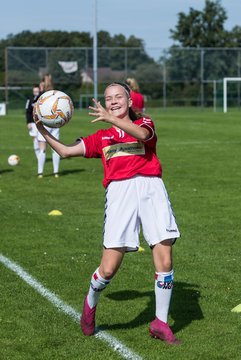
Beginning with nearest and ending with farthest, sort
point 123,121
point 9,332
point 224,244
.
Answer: point 123,121
point 9,332
point 224,244

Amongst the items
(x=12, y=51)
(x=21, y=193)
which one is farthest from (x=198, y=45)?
(x=21, y=193)

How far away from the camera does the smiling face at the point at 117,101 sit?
6043 millimetres

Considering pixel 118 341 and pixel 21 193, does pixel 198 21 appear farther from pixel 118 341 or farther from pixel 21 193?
pixel 118 341

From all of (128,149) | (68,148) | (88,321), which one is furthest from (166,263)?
(68,148)

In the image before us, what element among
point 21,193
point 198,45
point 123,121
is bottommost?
point 21,193

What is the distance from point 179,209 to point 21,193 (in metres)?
3.80

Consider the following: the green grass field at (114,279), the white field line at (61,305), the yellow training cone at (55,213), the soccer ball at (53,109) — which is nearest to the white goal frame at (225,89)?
the green grass field at (114,279)

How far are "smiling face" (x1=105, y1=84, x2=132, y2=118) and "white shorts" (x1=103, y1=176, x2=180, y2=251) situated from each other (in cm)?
54

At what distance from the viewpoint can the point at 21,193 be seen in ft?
50.1

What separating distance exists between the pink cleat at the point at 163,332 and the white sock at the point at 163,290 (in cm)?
4

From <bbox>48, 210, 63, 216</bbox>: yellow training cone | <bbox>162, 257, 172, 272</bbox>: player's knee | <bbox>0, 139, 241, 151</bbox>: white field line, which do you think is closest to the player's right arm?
<bbox>162, 257, 172, 272</bbox>: player's knee

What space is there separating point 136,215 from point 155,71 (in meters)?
53.7

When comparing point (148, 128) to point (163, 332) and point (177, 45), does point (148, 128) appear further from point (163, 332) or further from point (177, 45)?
point (177, 45)

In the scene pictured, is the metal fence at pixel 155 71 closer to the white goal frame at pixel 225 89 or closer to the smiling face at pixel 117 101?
the white goal frame at pixel 225 89
